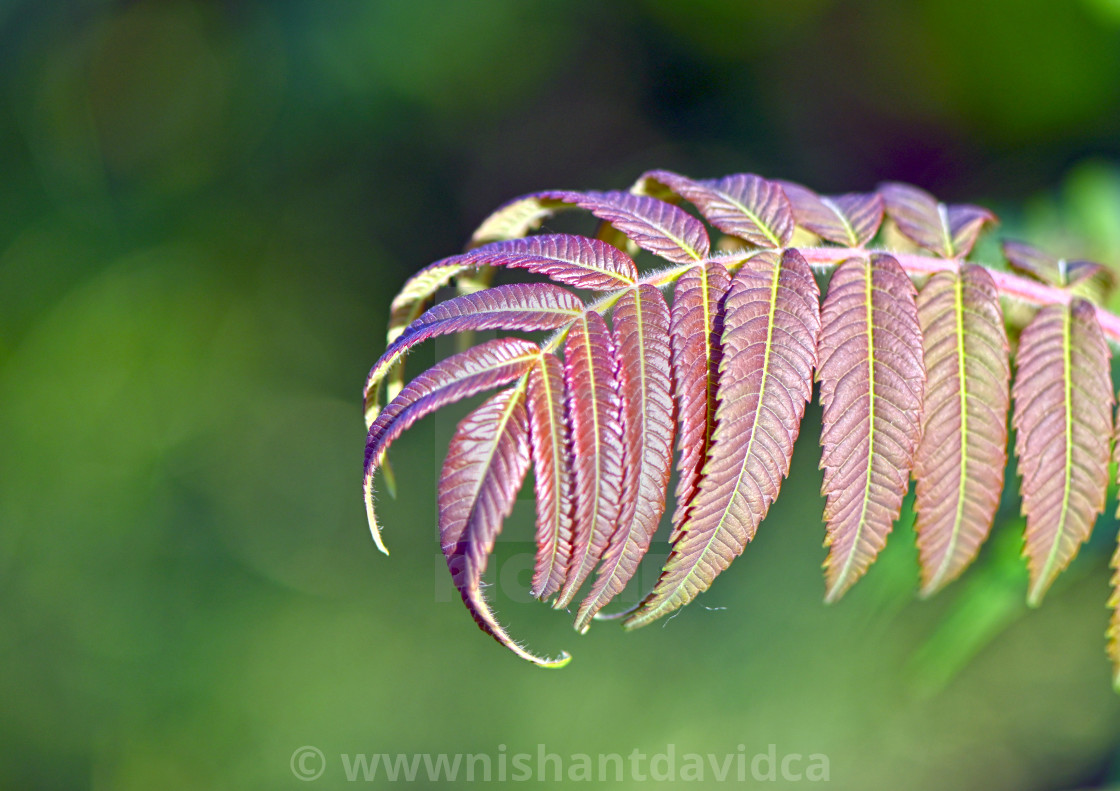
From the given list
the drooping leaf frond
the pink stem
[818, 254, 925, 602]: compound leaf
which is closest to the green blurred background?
the pink stem

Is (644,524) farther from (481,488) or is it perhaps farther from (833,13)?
(833,13)

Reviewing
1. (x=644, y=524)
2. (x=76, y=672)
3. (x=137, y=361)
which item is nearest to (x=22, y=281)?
(x=137, y=361)

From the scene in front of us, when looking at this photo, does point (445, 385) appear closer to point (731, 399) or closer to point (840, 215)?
point (731, 399)

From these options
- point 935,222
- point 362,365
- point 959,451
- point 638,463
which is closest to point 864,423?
point 959,451

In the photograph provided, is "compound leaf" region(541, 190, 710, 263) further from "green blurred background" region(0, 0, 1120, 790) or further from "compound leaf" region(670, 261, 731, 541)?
"green blurred background" region(0, 0, 1120, 790)

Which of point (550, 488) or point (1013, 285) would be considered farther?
point (1013, 285)
